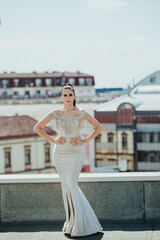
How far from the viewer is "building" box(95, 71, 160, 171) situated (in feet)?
118

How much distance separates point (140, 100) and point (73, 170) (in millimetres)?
31186

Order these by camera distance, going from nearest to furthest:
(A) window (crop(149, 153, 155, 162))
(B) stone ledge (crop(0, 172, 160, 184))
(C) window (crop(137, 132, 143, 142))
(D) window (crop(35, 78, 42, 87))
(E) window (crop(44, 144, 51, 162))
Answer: (B) stone ledge (crop(0, 172, 160, 184)), (C) window (crop(137, 132, 143, 142)), (A) window (crop(149, 153, 155, 162)), (E) window (crop(44, 144, 51, 162)), (D) window (crop(35, 78, 42, 87))

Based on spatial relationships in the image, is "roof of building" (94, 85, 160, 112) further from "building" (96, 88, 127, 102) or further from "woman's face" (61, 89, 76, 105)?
"woman's face" (61, 89, 76, 105)

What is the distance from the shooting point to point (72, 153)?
3.27 metres

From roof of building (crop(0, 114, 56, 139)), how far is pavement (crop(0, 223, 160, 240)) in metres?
34.2

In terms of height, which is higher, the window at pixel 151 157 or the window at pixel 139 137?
the window at pixel 139 137

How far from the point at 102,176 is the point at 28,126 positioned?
117 feet

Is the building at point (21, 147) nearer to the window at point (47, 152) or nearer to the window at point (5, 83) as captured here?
the window at point (47, 152)

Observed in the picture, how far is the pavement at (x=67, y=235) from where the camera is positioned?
3.29 m

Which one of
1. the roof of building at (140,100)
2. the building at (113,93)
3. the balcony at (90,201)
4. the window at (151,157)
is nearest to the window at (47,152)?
the roof of building at (140,100)

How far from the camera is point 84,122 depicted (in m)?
3.29

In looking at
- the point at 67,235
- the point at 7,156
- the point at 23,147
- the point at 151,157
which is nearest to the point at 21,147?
the point at 23,147

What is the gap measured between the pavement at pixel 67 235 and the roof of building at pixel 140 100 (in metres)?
25.0

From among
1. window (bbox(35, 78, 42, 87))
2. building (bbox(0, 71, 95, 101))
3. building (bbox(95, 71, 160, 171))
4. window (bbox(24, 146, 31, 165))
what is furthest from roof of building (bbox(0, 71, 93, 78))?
window (bbox(24, 146, 31, 165))
